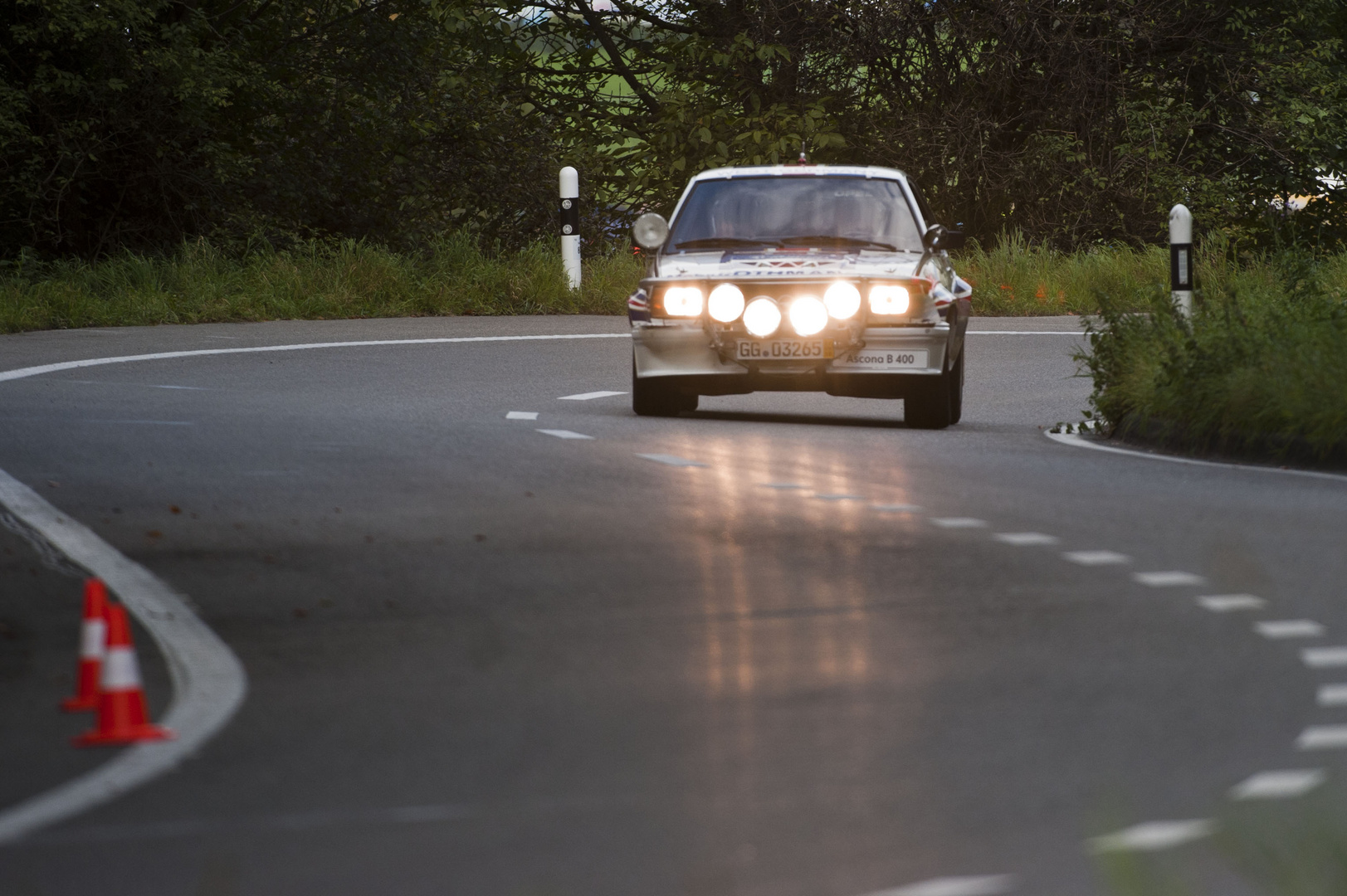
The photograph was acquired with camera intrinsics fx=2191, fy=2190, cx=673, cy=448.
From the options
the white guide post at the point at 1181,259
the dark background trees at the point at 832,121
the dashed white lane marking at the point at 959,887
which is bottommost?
the dashed white lane marking at the point at 959,887

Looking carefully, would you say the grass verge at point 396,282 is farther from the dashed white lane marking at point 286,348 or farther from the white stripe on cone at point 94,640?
the white stripe on cone at point 94,640

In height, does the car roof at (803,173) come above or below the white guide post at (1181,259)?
above

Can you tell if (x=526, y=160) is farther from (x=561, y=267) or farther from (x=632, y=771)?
(x=632, y=771)

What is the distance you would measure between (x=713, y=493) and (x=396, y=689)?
3958 mm

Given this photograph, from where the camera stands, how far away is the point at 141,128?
27422 mm

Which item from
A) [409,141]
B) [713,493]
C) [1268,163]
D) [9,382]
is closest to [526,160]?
[409,141]

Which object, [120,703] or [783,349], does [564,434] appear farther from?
[120,703]

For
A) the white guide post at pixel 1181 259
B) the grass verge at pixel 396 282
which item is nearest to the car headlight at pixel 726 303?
the white guide post at pixel 1181 259

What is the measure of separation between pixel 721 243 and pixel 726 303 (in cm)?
86

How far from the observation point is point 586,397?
15.7 m

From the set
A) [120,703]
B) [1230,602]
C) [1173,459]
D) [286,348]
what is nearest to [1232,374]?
[1173,459]

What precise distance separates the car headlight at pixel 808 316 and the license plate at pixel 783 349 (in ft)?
0.23

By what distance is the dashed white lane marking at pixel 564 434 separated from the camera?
12.3m

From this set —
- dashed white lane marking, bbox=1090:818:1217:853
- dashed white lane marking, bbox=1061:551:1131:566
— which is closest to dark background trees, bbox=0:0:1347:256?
dashed white lane marking, bbox=1061:551:1131:566
